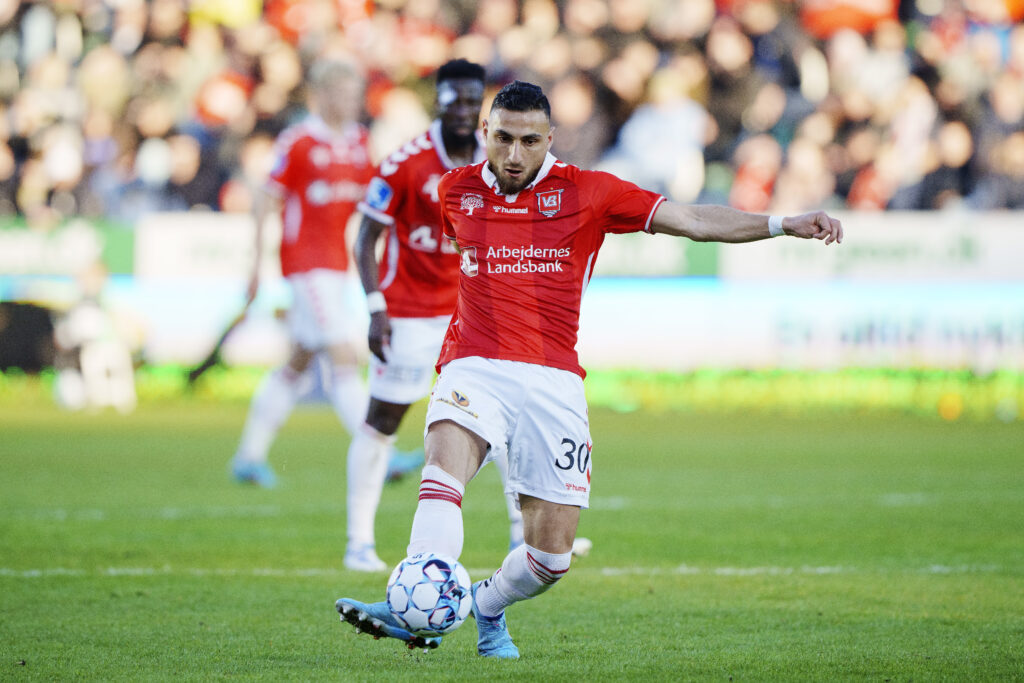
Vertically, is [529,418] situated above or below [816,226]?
below

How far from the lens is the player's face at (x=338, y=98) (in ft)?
32.3

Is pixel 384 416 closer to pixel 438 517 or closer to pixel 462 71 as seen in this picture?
pixel 462 71

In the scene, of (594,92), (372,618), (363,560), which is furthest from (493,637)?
(594,92)

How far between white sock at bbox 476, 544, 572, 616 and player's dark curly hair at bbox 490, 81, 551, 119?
1506 millimetres

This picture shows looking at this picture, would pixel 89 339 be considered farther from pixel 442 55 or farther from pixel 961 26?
pixel 961 26

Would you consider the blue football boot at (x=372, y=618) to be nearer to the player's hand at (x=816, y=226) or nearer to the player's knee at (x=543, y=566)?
the player's knee at (x=543, y=566)

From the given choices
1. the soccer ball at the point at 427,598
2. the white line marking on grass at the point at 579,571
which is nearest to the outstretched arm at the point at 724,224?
the soccer ball at the point at 427,598

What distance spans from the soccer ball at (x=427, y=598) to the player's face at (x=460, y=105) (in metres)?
3.14

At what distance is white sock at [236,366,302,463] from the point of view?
1068 centimetres

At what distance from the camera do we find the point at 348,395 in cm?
999

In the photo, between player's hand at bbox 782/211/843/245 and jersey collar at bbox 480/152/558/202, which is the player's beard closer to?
jersey collar at bbox 480/152/558/202

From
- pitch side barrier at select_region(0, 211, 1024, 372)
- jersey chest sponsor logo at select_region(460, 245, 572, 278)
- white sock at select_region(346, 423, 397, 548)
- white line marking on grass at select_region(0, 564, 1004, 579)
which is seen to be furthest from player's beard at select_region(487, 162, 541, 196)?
pitch side barrier at select_region(0, 211, 1024, 372)

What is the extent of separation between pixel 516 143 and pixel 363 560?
9.52 ft

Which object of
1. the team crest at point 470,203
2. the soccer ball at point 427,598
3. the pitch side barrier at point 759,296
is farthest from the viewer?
the pitch side barrier at point 759,296
